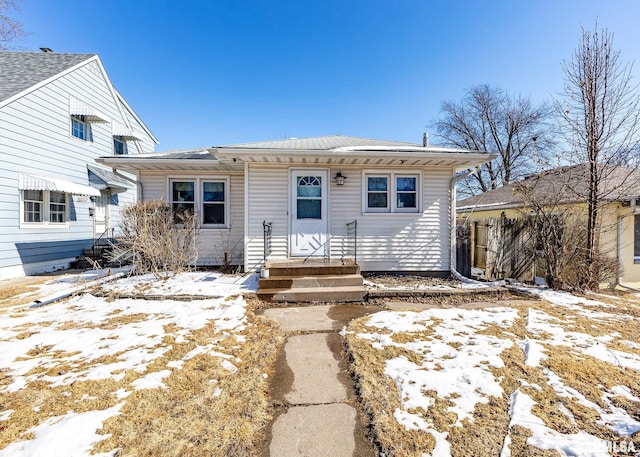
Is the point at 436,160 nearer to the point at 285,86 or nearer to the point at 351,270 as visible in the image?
the point at 351,270

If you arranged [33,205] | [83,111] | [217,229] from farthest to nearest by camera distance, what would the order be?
1. [83,111]
2. [33,205]
3. [217,229]

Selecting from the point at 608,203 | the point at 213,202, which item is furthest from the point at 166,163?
the point at 608,203

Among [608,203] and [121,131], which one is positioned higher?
[121,131]

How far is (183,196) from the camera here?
305 inches

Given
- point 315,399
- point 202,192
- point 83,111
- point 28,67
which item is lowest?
point 315,399

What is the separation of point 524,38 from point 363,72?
6793 mm

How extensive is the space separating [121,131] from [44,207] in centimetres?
501

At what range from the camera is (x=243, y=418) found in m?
2.14

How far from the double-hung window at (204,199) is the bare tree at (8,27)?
24.1 feet

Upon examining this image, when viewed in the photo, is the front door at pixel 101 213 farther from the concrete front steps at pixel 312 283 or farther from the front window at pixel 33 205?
the concrete front steps at pixel 312 283

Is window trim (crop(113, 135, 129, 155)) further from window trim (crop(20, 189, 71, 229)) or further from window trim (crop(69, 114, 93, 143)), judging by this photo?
window trim (crop(20, 189, 71, 229))

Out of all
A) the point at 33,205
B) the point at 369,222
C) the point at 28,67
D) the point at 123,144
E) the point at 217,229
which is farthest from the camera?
the point at 123,144

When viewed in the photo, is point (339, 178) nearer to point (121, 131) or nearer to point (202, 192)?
point (202, 192)

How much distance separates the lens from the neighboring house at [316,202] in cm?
705
